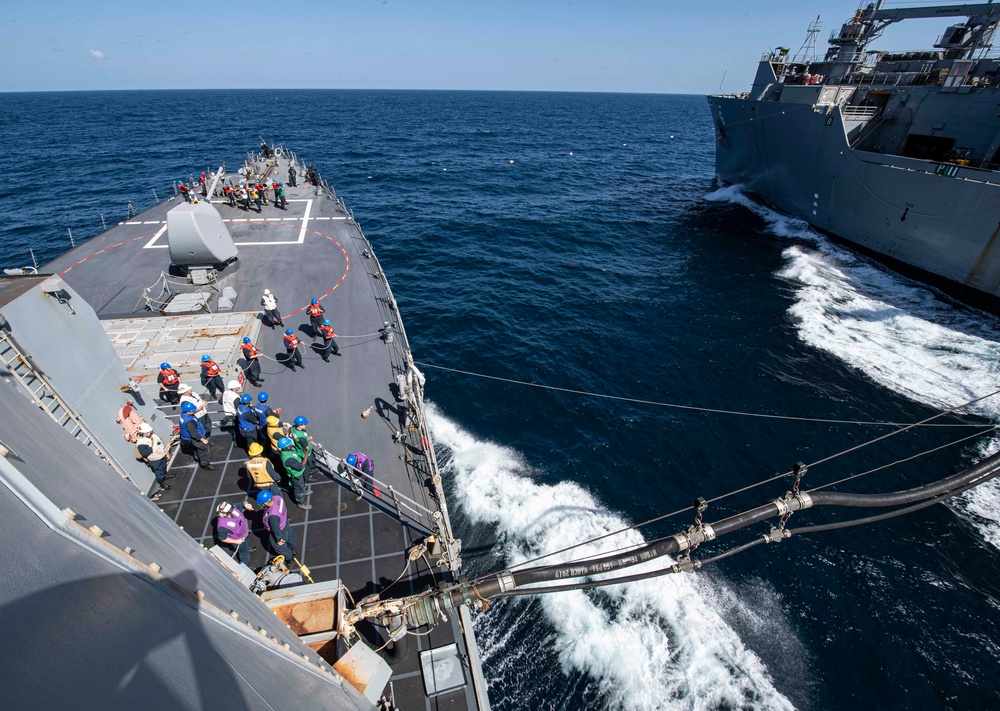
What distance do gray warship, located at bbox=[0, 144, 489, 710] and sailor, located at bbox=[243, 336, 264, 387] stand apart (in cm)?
54

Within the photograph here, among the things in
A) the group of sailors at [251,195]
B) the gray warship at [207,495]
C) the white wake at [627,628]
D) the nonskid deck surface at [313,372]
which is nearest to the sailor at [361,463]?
the gray warship at [207,495]

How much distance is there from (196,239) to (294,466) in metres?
15.2

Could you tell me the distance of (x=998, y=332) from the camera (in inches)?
1164

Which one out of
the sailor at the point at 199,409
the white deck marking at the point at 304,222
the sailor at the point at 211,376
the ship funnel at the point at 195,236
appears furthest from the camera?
the white deck marking at the point at 304,222

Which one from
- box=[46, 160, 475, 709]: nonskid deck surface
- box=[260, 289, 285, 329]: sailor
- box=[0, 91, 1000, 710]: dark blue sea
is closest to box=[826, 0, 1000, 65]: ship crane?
box=[0, 91, 1000, 710]: dark blue sea

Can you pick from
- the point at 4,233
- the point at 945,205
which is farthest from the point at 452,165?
the point at 945,205

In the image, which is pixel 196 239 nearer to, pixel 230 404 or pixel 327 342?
pixel 327 342

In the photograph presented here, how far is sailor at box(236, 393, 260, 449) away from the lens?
13.3 metres

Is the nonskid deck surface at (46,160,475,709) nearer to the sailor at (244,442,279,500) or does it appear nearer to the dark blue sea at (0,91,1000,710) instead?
the sailor at (244,442,279,500)

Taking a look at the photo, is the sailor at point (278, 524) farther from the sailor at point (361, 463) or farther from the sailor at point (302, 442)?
the sailor at point (361, 463)

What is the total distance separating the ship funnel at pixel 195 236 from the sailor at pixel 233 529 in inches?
624

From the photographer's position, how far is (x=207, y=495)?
12.5 meters

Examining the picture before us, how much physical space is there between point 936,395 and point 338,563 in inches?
1133

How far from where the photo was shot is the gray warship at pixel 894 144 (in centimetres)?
3353
